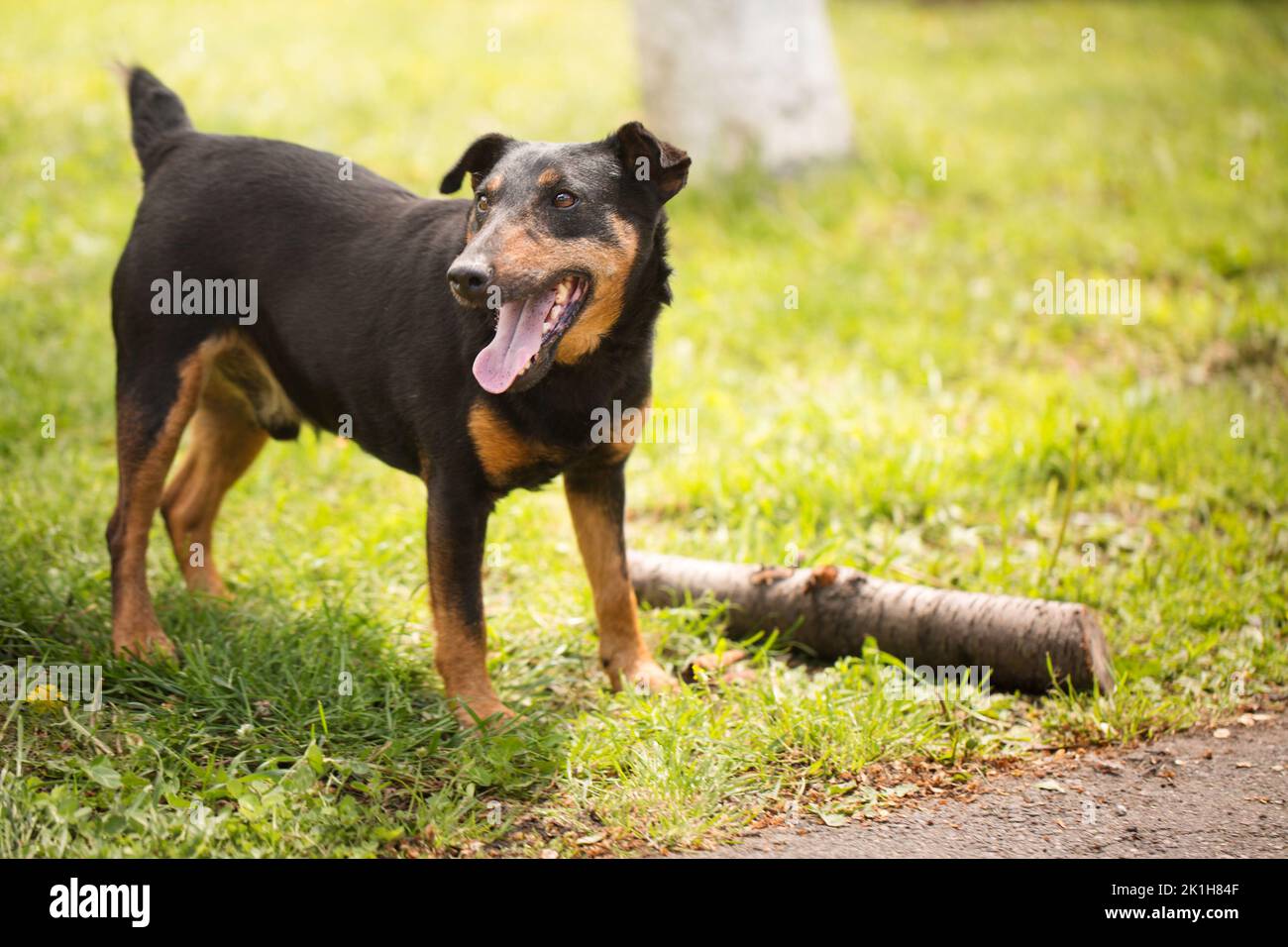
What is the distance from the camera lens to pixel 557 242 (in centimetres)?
393

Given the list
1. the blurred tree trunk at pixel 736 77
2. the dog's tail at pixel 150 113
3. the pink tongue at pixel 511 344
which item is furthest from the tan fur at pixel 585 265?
the blurred tree trunk at pixel 736 77

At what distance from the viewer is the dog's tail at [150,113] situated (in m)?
4.97

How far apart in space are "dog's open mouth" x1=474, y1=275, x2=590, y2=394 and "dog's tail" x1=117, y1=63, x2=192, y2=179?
74.6 inches

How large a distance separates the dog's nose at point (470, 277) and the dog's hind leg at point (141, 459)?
53.6 inches

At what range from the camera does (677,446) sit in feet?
21.6

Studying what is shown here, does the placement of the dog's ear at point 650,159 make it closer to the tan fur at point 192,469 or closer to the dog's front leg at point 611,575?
the dog's front leg at point 611,575

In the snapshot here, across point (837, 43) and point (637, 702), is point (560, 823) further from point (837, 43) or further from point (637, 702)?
point (837, 43)

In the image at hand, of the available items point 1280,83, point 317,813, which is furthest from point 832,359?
point 1280,83

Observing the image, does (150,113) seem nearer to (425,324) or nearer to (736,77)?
(425,324)

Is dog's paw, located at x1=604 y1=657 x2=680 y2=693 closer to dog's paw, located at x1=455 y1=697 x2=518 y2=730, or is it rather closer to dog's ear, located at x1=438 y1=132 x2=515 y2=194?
dog's paw, located at x1=455 y1=697 x2=518 y2=730

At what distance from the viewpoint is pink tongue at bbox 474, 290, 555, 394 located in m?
3.91

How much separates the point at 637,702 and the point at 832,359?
11.8 feet

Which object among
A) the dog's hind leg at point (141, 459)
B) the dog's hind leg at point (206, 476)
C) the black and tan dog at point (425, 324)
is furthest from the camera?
the dog's hind leg at point (206, 476)

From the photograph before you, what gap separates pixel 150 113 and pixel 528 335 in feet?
6.95
